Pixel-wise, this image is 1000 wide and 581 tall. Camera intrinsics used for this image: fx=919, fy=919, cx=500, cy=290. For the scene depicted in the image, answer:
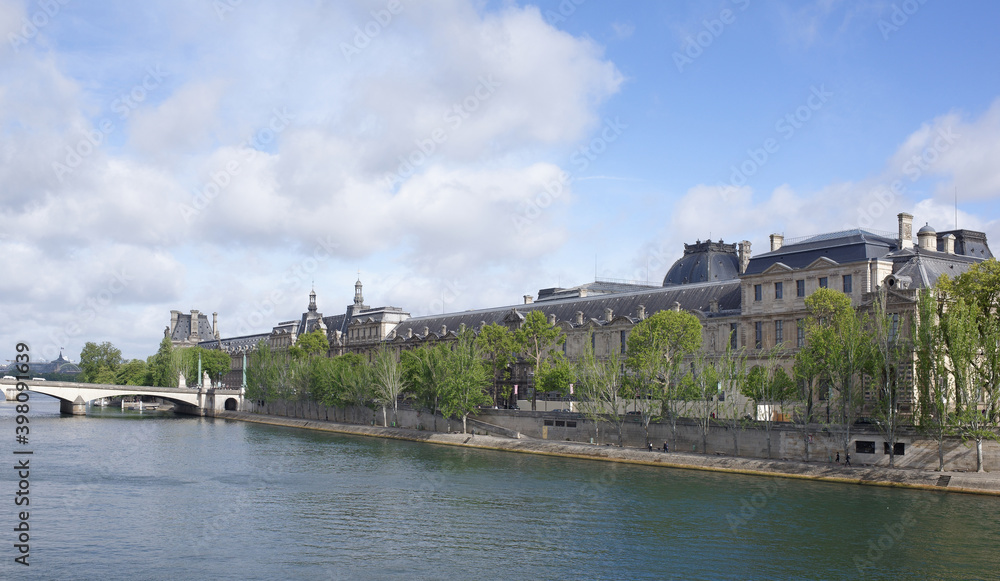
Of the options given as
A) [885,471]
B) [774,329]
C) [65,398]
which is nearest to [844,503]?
[885,471]

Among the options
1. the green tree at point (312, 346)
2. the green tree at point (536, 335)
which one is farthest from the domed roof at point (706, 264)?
the green tree at point (312, 346)

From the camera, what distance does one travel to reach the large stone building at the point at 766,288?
77.8 metres

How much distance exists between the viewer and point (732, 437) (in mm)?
73562

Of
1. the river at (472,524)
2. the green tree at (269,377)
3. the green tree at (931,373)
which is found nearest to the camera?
the river at (472,524)

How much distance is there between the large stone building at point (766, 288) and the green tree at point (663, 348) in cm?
422

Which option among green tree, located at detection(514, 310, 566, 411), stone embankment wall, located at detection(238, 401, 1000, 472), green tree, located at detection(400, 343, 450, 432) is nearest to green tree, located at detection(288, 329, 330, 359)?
stone embankment wall, located at detection(238, 401, 1000, 472)

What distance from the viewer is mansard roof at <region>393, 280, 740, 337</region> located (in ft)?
318

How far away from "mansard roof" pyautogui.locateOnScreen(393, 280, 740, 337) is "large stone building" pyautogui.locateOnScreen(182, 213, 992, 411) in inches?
6.0

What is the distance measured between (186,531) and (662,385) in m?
45.1

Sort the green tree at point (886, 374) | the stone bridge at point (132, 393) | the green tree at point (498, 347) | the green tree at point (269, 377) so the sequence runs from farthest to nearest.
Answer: the stone bridge at point (132, 393) → the green tree at point (269, 377) → the green tree at point (498, 347) → the green tree at point (886, 374)

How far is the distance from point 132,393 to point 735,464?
105 m

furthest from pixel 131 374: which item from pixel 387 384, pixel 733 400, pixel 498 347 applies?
pixel 733 400

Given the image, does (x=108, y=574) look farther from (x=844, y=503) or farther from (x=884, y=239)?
(x=884, y=239)

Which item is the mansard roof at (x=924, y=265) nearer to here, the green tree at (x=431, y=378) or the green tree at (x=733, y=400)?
the green tree at (x=733, y=400)
